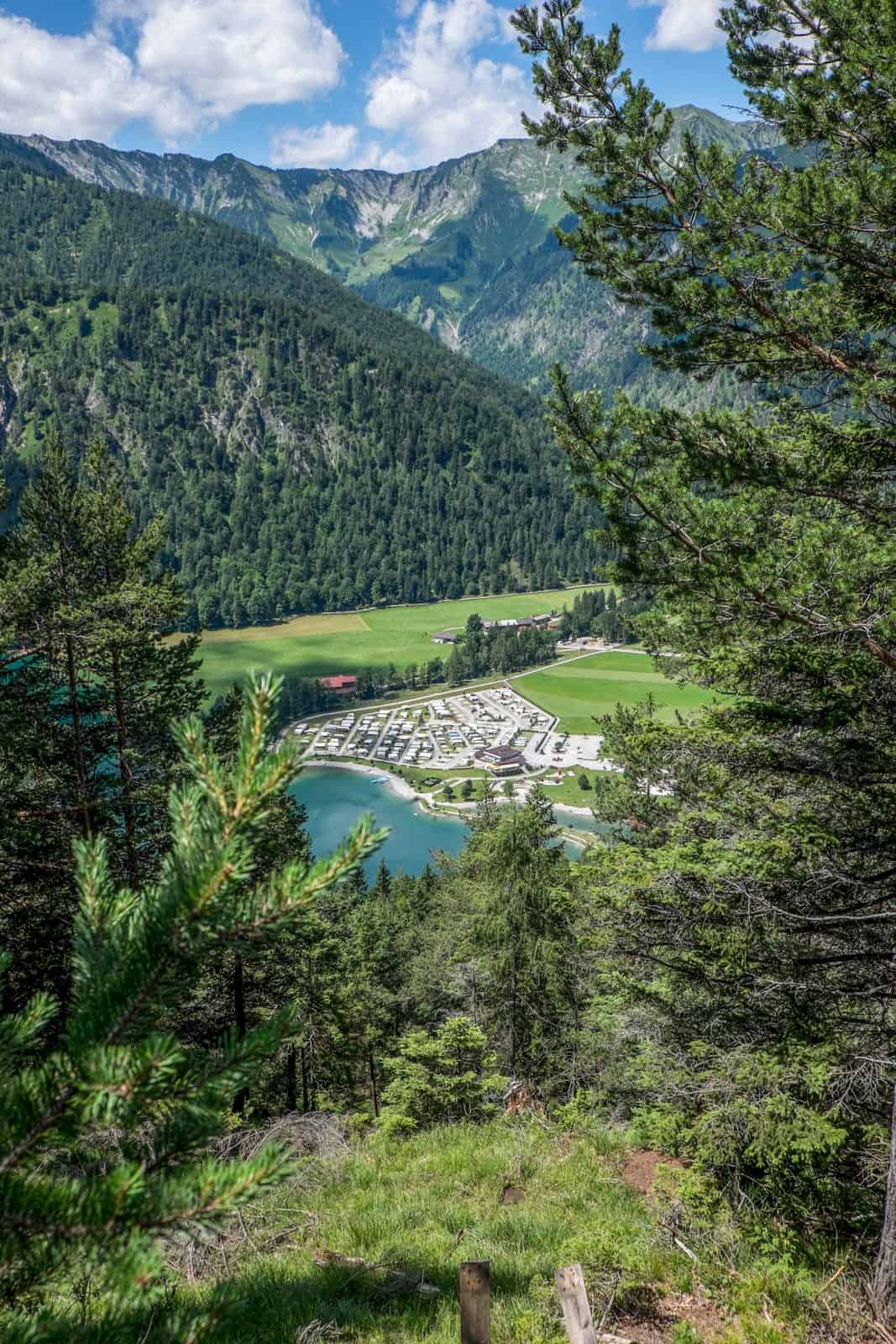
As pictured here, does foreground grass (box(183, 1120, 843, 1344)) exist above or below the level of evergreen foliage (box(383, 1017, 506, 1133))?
above

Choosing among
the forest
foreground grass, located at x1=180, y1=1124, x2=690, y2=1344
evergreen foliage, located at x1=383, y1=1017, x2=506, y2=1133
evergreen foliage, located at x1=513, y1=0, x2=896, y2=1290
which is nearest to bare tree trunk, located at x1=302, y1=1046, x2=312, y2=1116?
evergreen foliage, located at x1=383, y1=1017, x2=506, y2=1133

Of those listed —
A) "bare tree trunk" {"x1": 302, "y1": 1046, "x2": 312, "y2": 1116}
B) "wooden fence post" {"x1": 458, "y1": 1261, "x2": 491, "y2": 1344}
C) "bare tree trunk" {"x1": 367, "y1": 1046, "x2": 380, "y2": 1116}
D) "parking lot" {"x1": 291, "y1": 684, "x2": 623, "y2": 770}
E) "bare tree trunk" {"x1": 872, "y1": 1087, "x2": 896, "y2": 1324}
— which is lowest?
"parking lot" {"x1": 291, "y1": 684, "x2": 623, "y2": 770}

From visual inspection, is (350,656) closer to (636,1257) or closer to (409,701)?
(409,701)

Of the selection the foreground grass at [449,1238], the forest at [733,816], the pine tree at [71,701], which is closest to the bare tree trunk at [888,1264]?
the forest at [733,816]

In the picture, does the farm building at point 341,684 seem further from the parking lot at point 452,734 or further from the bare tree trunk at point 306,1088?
the bare tree trunk at point 306,1088

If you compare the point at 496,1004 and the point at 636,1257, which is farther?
the point at 496,1004

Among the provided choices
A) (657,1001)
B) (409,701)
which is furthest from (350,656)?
(657,1001)

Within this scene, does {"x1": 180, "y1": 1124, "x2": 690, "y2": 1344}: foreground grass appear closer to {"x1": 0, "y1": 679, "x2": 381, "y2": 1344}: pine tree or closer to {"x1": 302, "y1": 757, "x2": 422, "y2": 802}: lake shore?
{"x1": 0, "y1": 679, "x2": 381, "y2": 1344}: pine tree
